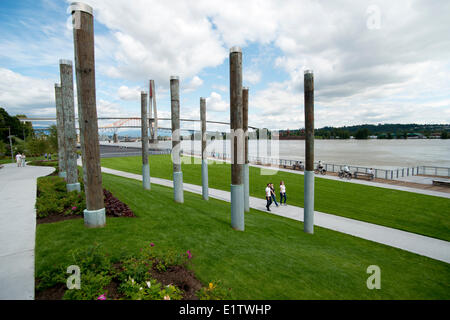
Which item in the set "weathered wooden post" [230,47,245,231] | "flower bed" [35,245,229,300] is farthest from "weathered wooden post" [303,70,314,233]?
"flower bed" [35,245,229,300]

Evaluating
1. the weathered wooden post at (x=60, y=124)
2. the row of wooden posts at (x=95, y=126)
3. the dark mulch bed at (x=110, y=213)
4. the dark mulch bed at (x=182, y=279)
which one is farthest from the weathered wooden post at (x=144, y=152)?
the dark mulch bed at (x=182, y=279)

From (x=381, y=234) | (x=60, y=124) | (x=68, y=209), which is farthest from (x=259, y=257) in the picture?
(x=60, y=124)

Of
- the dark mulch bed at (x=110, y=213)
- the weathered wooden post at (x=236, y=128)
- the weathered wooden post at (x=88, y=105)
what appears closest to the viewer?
the weathered wooden post at (x=88, y=105)

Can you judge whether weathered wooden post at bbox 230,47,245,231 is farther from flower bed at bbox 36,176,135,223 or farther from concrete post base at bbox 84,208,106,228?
concrete post base at bbox 84,208,106,228

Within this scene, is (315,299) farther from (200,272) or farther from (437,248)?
(437,248)

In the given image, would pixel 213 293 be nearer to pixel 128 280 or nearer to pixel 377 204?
pixel 128 280

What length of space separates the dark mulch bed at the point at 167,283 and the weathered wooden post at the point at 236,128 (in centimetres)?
330

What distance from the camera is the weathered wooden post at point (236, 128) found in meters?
7.59

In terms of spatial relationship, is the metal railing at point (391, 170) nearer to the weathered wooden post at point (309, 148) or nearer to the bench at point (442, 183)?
the bench at point (442, 183)

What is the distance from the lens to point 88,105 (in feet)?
18.0

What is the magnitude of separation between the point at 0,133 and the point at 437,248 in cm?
7421

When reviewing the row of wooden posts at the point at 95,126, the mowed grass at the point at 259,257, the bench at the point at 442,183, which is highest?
the row of wooden posts at the point at 95,126

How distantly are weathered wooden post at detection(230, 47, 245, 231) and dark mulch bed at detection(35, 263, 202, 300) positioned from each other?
3295 millimetres
